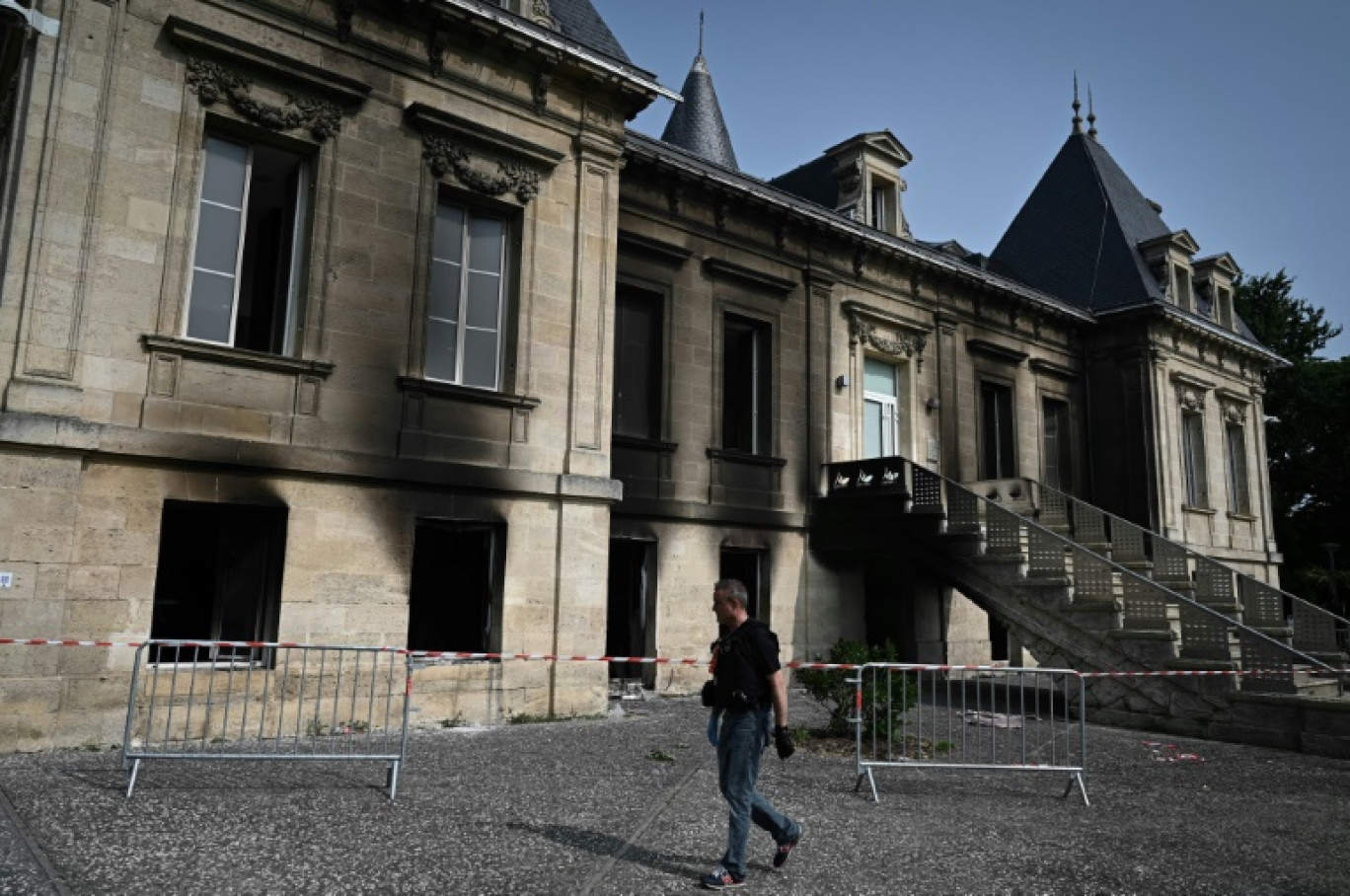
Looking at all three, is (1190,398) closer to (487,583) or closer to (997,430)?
(997,430)

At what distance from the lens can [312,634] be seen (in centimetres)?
985

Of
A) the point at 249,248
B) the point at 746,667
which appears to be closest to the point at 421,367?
the point at 249,248

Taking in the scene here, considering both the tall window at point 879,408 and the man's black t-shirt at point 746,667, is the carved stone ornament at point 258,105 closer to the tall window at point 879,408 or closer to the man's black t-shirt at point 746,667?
the man's black t-shirt at point 746,667

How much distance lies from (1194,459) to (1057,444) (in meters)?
4.52

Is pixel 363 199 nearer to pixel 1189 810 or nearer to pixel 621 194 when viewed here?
pixel 621 194

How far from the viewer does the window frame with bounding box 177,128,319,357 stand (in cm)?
985

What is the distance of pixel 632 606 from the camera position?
46.6 feet

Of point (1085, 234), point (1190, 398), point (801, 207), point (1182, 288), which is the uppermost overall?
point (1085, 234)

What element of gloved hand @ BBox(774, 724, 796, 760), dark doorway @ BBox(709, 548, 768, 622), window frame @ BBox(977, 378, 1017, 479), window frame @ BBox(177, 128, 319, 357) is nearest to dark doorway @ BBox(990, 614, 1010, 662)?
window frame @ BBox(977, 378, 1017, 479)

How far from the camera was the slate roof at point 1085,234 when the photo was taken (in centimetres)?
2355

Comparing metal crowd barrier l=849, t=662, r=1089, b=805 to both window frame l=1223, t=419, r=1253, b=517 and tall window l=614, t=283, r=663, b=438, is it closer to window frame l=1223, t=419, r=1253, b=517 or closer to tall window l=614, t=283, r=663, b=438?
tall window l=614, t=283, r=663, b=438

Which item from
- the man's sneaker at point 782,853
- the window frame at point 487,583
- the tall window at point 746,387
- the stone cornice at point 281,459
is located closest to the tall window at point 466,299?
the stone cornice at point 281,459

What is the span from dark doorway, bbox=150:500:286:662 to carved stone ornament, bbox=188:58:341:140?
429 centimetres

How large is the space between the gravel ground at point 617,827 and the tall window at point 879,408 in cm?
961
